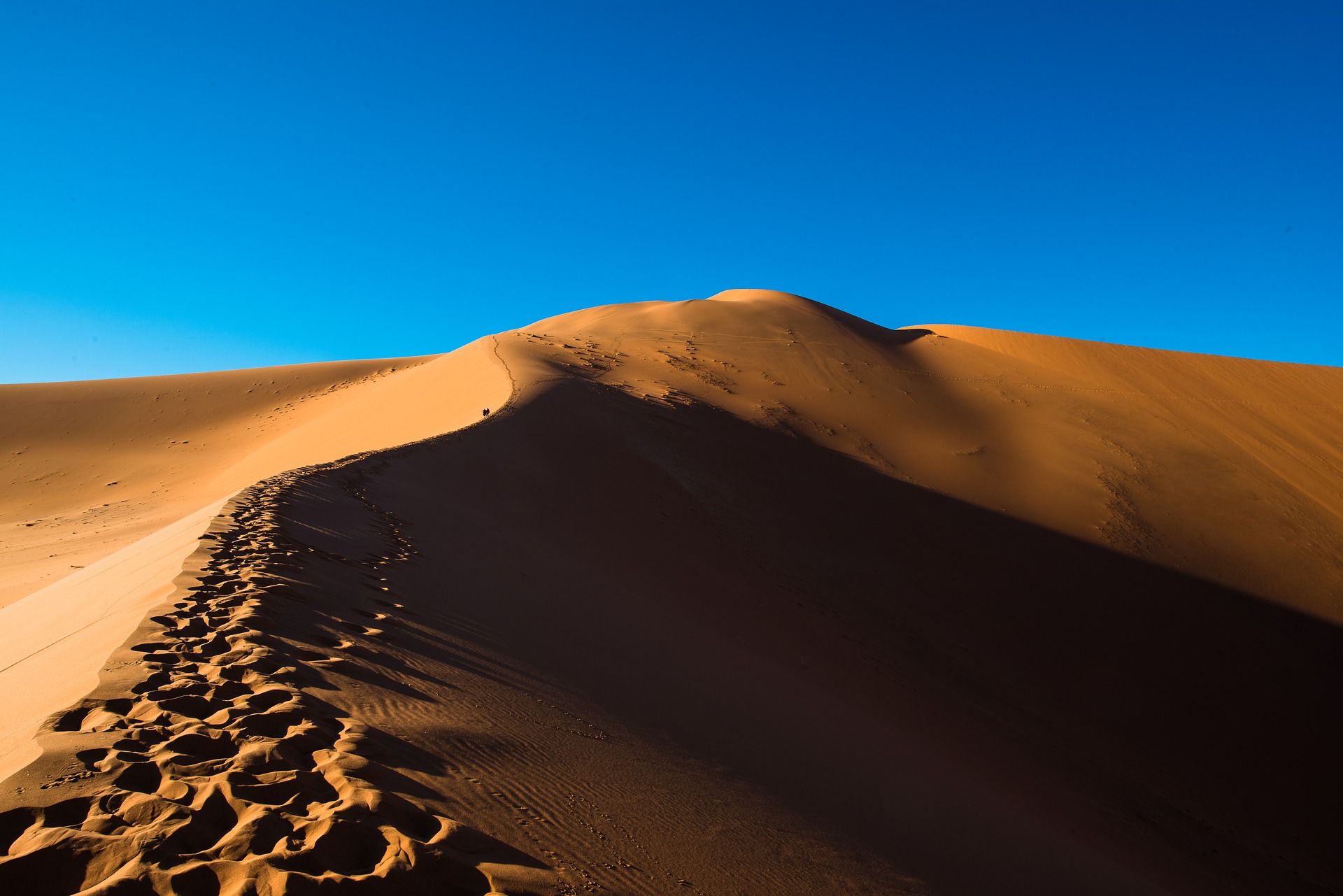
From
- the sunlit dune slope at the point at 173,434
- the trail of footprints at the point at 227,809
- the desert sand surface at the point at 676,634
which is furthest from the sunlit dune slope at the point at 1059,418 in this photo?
the trail of footprints at the point at 227,809

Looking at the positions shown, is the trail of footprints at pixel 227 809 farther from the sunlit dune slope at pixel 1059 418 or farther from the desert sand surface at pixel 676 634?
the sunlit dune slope at pixel 1059 418

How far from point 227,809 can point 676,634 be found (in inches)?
186

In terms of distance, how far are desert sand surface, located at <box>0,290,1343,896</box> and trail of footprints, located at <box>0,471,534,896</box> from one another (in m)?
0.01

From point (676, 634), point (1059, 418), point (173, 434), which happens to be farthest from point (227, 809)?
point (173, 434)

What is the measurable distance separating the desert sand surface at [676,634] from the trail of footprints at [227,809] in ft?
0.04

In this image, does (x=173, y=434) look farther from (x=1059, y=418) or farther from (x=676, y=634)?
(x=1059, y=418)

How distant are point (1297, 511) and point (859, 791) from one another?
19.6m

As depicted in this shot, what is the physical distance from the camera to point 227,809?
2396 millimetres

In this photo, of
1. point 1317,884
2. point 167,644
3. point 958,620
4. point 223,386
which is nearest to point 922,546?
point 958,620

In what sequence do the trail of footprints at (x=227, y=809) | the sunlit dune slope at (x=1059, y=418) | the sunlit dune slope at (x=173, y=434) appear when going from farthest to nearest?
the sunlit dune slope at (x=1059, y=418)
the sunlit dune slope at (x=173, y=434)
the trail of footprints at (x=227, y=809)

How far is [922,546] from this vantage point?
46.8 feet

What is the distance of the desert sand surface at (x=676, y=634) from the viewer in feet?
8.85

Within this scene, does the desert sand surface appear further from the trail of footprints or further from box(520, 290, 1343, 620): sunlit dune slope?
box(520, 290, 1343, 620): sunlit dune slope

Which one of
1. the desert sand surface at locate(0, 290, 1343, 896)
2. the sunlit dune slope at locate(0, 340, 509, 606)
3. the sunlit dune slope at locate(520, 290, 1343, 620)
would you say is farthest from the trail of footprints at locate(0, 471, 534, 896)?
the sunlit dune slope at locate(520, 290, 1343, 620)
